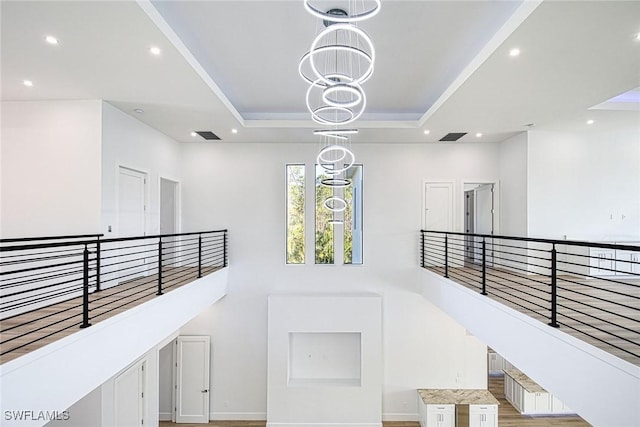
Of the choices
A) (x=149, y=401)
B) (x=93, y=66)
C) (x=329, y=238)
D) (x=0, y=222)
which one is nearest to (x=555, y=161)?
(x=329, y=238)

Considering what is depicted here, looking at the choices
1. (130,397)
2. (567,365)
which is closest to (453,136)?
(567,365)

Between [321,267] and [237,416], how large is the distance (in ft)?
12.4

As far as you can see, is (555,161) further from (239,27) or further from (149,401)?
(149,401)

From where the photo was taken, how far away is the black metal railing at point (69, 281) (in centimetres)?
309

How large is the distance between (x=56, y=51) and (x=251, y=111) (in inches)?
147

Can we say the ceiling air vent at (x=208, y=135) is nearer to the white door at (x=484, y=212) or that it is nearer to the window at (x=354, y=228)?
the window at (x=354, y=228)

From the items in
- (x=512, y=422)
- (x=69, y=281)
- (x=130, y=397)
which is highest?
(x=69, y=281)

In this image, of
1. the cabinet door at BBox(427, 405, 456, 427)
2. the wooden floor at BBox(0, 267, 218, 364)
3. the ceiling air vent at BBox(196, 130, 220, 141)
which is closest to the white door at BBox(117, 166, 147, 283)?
the wooden floor at BBox(0, 267, 218, 364)

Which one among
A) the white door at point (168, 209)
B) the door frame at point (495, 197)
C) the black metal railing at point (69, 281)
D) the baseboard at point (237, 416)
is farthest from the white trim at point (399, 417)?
the white door at point (168, 209)

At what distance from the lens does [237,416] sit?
8102 mm

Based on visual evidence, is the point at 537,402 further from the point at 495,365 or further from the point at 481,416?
the point at 495,365

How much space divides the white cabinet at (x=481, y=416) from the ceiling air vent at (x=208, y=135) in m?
7.84

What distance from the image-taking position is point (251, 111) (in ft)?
24.0

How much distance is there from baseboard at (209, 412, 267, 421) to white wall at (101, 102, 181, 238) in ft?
14.1
